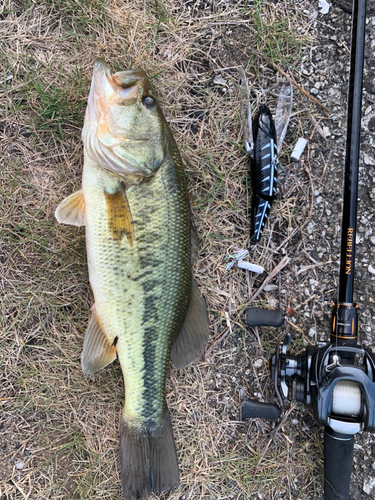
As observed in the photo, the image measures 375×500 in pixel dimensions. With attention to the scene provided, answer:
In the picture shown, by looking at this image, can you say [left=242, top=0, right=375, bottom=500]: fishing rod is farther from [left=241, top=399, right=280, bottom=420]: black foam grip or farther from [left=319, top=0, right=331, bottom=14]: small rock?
[left=319, top=0, right=331, bottom=14]: small rock

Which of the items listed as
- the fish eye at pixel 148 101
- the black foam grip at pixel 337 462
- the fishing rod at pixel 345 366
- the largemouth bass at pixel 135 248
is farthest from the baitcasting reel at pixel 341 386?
the fish eye at pixel 148 101

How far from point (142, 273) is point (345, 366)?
50.6 inches

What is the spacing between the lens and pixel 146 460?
2.21m

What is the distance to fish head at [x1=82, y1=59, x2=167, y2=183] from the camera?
187cm

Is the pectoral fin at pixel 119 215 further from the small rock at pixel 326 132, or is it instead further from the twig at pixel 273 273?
the small rock at pixel 326 132

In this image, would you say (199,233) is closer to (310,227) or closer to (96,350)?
(310,227)

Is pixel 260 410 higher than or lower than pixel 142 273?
lower

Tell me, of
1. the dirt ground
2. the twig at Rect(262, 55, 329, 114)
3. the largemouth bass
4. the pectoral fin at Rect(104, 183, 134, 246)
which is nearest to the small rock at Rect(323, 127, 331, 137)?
the dirt ground

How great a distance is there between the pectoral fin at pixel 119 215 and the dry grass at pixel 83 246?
60 centimetres

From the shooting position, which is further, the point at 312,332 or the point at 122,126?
the point at 312,332

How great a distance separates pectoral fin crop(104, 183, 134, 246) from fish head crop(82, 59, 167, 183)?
100 millimetres

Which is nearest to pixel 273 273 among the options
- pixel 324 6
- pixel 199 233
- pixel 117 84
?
pixel 199 233

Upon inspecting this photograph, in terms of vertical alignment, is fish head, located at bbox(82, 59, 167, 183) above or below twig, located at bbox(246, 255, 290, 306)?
above

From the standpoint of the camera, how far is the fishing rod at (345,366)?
2.00 meters
